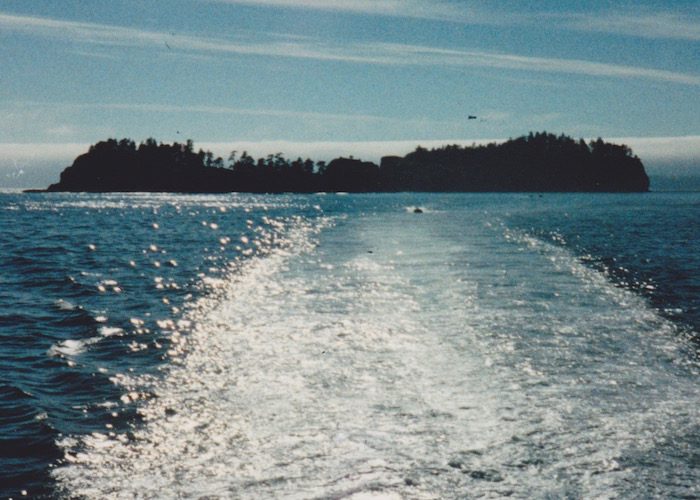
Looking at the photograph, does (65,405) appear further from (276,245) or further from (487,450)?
(276,245)

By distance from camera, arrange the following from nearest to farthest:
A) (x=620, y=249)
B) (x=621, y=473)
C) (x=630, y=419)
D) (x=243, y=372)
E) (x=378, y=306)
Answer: (x=621, y=473)
(x=630, y=419)
(x=243, y=372)
(x=378, y=306)
(x=620, y=249)

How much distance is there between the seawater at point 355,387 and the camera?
8461 mm

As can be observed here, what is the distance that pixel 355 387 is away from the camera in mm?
12312

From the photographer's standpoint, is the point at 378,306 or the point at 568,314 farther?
the point at 378,306

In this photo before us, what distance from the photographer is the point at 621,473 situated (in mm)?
8406

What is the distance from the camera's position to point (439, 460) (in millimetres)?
8891

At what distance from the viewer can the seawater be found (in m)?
8.46

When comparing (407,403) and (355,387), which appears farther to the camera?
(355,387)

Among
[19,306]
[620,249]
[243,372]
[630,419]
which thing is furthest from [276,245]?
[630,419]

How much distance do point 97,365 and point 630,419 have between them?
35.7 feet

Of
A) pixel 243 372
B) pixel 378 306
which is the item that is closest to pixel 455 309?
pixel 378 306

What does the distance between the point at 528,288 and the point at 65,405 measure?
1697cm

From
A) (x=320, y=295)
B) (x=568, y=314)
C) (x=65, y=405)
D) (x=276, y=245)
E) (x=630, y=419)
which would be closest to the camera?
(x=630, y=419)

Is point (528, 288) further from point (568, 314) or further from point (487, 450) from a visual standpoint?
point (487, 450)
